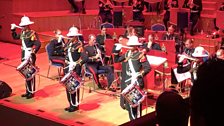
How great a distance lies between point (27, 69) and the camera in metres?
9.34

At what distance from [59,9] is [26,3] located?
163 cm

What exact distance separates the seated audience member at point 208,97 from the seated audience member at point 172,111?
10 centimetres

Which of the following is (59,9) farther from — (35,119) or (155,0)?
(35,119)

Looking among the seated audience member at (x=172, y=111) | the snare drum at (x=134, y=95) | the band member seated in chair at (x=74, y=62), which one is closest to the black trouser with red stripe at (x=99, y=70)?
the band member seated in chair at (x=74, y=62)

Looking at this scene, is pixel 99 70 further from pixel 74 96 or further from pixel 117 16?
pixel 117 16

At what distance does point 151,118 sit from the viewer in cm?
147

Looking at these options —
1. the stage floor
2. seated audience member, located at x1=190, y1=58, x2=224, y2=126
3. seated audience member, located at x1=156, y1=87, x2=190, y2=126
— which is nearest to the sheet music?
the stage floor

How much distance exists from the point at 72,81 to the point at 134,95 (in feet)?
5.23

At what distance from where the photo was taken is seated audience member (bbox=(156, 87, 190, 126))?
127cm

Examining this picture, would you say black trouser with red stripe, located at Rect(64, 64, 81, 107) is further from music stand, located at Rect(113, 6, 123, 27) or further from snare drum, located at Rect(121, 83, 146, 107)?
music stand, located at Rect(113, 6, 123, 27)

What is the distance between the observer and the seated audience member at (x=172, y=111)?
4.16 ft

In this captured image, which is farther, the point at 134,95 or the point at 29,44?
the point at 29,44

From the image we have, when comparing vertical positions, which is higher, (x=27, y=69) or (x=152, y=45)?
(x=152, y=45)

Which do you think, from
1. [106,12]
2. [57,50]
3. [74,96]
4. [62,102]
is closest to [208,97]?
[74,96]
